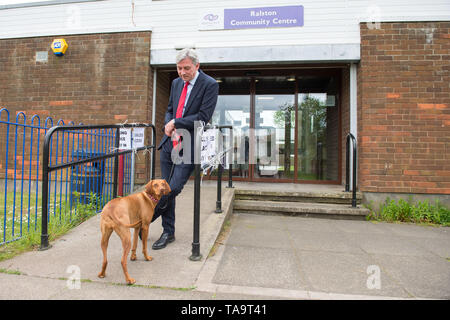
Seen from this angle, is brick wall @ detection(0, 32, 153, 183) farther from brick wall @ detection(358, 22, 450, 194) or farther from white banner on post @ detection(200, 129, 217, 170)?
brick wall @ detection(358, 22, 450, 194)

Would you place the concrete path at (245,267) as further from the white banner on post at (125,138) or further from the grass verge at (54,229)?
the white banner on post at (125,138)

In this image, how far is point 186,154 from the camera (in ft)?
8.09

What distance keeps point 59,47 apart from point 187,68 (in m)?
4.86

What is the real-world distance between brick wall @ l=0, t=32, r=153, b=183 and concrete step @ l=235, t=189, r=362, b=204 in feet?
7.13

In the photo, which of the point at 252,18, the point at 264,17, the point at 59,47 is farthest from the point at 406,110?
the point at 59,47

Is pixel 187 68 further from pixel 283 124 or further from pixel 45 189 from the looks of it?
pixel 283 124

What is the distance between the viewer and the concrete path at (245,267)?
186 cm

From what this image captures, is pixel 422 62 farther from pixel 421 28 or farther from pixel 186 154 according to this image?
pixel 186 154

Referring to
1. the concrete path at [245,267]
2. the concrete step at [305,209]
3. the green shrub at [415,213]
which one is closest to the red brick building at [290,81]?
the green shrub at [415,213]

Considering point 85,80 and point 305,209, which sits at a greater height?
point 85,80

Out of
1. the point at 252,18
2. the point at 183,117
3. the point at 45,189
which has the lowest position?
the point at 45,189

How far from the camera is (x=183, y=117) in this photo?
96.0 inches

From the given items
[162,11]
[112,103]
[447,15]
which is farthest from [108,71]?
[447,15]

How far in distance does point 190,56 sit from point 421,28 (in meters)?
4.83
